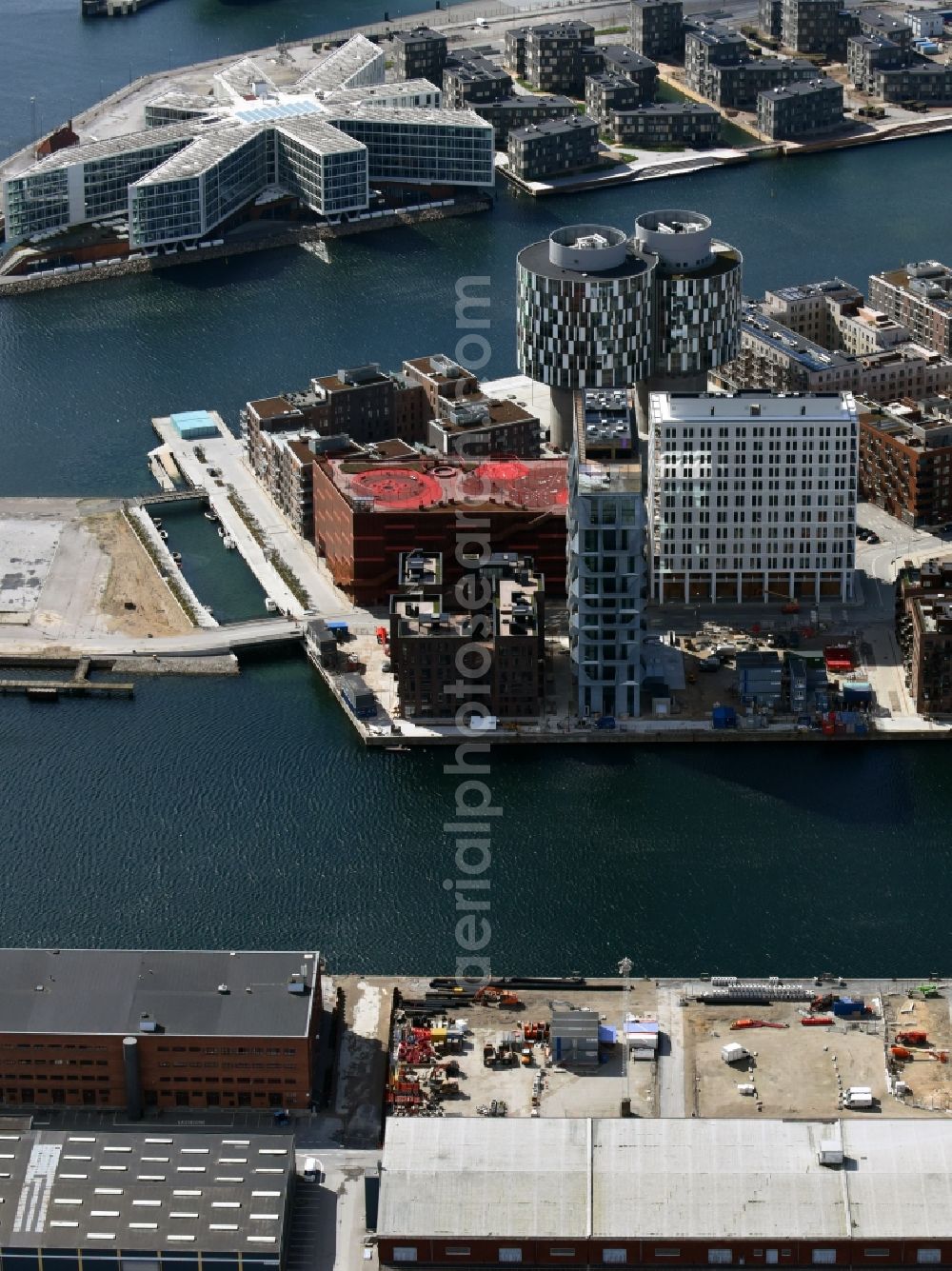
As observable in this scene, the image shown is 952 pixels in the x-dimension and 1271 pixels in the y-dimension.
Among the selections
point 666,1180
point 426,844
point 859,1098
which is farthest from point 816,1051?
point 426,844

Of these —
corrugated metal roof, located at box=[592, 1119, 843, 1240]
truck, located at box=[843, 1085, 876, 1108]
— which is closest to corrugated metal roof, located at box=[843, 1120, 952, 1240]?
corrugated metal roof, located at box=[592, 1119, 843, 1240]

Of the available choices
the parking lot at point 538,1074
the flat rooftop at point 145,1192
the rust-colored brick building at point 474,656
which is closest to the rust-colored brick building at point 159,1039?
the flat rooftop at point 145,1192

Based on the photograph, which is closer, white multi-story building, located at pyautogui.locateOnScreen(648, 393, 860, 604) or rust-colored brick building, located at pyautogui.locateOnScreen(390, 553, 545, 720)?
rust-colored brick building, located at pyautogui.locateOnScreen(390, 553, 545, 720)

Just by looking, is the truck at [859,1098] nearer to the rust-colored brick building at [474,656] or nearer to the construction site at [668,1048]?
the construction site at [668,1048]

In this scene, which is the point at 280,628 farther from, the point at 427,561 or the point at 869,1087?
the point at 869,1087

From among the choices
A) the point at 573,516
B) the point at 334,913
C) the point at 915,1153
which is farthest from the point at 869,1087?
the point at 573,516

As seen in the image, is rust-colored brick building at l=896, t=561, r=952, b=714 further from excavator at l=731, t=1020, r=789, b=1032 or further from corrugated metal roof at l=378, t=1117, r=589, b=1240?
corrugated metal roof at l=378, t=1117, r=589, b=1240

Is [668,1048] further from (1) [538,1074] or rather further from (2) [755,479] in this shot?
(2) [755,479]
